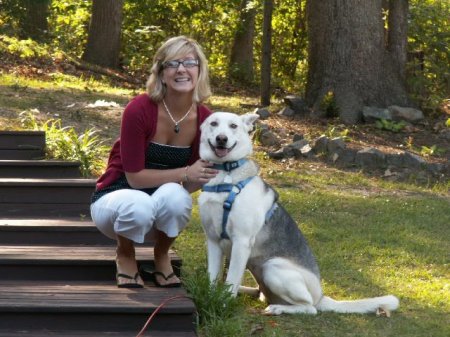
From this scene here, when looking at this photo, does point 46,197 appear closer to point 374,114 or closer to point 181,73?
point 181,73

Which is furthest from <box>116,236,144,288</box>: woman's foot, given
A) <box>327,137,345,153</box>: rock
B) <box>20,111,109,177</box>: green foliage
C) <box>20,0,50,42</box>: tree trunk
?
<box>20,0,50,42</box>: tree trunk

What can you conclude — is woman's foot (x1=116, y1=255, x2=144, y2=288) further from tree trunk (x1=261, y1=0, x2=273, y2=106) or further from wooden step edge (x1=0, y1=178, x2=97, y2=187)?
tree trunk (x1=261, y1=0, x2=273, y2=106)

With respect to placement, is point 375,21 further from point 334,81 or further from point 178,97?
point 178,97

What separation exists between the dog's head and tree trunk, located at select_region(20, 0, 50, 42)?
1480 centimetres

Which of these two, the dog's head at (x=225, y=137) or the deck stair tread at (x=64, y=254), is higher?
the dog's head at (x=225, y=137)

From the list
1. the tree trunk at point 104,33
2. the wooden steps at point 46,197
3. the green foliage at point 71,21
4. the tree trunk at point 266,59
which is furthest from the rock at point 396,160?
the green foliage at point 71,21

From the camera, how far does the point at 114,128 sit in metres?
12.0

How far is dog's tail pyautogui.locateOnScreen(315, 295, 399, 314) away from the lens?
609cm

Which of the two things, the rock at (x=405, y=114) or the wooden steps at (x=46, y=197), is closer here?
the wooden steps at (x=46, y=197)

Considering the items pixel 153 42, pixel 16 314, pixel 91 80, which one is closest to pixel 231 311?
pixel 16 314

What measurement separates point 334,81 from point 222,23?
10.3 meters

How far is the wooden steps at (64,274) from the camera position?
5234 millimetres

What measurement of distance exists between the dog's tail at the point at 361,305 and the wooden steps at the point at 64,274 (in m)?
1.07

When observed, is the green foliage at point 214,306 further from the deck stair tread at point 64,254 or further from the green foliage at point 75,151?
the green foliage at point 75,151
